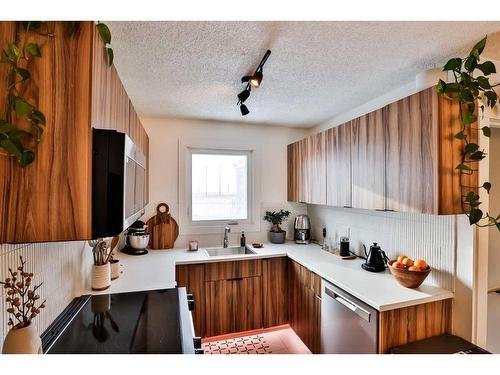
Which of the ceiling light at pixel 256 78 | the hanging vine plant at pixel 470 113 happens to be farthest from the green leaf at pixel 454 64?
the ceiling light at pixel 256 78

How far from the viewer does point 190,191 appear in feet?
9.67

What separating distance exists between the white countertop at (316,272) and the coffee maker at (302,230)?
0.15 meters

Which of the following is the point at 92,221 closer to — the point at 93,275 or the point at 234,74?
the point at 93,275

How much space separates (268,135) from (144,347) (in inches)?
104

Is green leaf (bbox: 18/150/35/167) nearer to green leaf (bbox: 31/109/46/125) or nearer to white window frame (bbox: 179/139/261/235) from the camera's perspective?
green leaf (bbox: 31/109/46/125)

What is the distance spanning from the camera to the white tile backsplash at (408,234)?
1.61 metres

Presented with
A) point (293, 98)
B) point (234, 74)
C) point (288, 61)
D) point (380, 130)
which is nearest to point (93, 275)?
point (234, 74)

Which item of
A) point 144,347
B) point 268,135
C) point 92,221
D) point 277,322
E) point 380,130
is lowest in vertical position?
point 277,322

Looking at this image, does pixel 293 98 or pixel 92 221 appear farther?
pixel 293 98

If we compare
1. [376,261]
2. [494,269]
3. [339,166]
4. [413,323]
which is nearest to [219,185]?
[339,166]

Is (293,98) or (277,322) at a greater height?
(293,98)

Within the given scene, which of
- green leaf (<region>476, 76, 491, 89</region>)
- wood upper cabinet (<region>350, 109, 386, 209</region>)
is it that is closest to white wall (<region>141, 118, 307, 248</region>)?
wood upper cabinet (<region>350, 109, 386, 209</region>)
